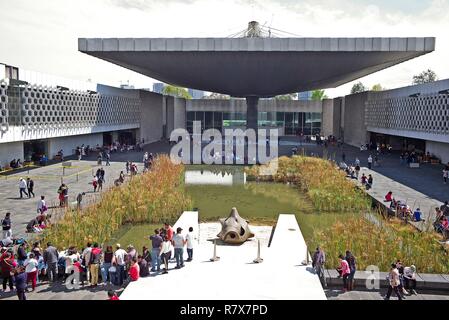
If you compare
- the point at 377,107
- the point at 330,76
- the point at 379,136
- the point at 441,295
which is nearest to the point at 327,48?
the point at 330,76

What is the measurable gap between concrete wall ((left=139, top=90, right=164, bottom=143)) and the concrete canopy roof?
46.6 feet

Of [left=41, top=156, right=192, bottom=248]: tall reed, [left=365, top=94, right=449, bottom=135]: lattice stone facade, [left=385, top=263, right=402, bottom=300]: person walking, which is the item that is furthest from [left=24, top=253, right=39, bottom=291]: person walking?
[left=365, top=94, right=449, bottom=135]: lattice stone facade

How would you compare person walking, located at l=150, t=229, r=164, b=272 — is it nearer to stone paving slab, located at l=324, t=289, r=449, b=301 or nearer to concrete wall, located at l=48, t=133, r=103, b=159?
stone paving slab, located at l=324, t=289, r=449, b=301

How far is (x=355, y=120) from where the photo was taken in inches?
2007

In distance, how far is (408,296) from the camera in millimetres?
9695

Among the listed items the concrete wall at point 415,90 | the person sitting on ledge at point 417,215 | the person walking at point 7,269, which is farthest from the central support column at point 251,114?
the person walking at point 7,269

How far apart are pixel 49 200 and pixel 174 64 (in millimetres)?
18297

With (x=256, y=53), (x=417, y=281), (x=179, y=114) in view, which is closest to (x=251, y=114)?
(x=256, y=53)

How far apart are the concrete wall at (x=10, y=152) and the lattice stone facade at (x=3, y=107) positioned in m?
1.92

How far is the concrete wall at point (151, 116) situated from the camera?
5057 cm

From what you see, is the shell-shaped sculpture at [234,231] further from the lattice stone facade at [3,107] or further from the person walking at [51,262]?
the lattice stone facade at [3,107]

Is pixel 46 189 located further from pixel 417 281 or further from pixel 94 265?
pixel 417 281

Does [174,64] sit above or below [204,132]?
above
